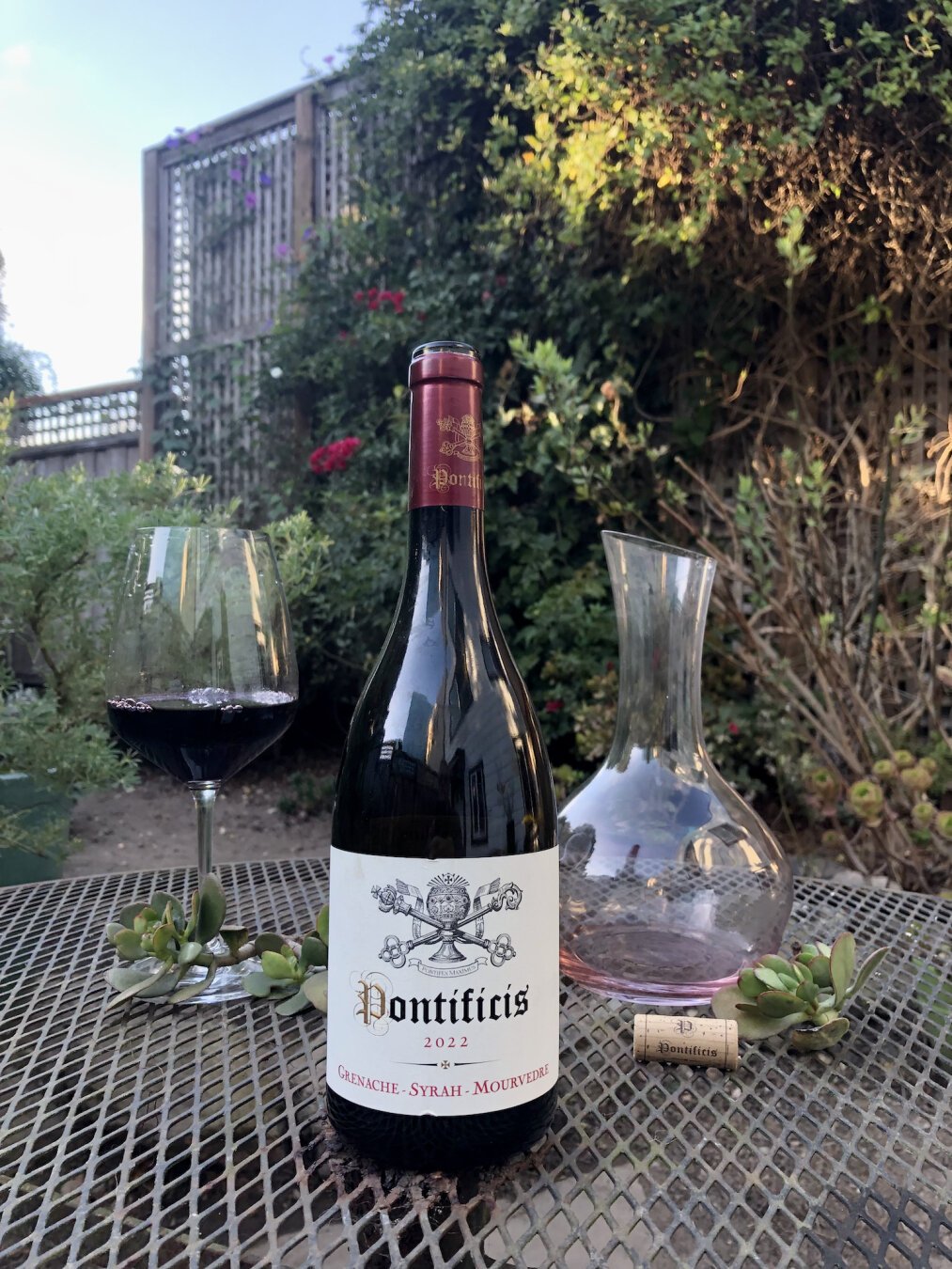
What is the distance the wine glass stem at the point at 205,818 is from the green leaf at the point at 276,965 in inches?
4.3

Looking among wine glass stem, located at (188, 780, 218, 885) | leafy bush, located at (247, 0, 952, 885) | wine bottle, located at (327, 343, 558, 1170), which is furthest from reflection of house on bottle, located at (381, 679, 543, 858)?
leafy bush, located at (247, 0, 952, 885)

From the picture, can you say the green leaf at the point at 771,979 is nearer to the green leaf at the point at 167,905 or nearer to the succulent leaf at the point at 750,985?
the succulent leaf at the point at 750,985

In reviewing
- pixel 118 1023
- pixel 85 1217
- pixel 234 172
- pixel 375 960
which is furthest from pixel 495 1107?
pixel 234 172

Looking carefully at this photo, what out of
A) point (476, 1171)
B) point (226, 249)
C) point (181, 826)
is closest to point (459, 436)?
point (476, 1171)

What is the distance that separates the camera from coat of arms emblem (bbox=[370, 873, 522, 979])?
0.54 meters

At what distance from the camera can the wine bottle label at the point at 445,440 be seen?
623 mm

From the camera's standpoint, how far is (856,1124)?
0.59 m

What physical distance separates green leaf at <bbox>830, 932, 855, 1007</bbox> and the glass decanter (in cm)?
11

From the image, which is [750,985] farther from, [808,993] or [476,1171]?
[476,1171]

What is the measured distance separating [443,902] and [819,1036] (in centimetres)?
36

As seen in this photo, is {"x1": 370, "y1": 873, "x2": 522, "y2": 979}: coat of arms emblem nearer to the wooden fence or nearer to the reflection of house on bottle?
the reflection of house on bottle

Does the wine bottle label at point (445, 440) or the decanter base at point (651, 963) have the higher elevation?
the wine bottle label at point (445, 440)

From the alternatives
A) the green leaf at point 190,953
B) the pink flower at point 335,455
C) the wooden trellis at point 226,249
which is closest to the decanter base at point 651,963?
the green leaf at point 190,953

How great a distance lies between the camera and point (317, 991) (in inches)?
28.5
